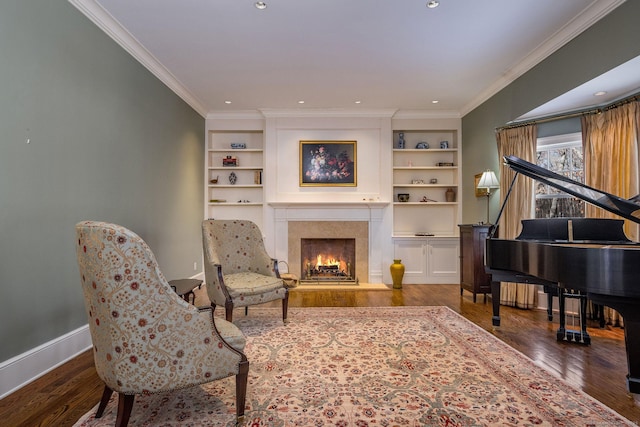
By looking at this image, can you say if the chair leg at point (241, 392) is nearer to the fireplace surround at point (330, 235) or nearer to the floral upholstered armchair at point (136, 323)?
the floral upholstered armchair at point (136, 323)

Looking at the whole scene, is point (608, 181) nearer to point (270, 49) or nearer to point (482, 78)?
point (482, 78)

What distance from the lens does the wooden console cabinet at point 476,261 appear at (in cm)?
437

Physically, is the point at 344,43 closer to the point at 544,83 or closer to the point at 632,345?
the point at 544,83

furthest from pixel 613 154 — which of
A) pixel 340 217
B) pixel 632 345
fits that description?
pixel 340 217

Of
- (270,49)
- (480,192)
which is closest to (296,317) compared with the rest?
(270,49)

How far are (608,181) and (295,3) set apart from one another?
3.50 meters

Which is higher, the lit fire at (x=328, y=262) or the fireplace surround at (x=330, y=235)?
the fireplace surround at (x=330, y=235)

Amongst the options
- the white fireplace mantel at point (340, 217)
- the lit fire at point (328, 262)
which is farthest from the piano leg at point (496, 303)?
the lit fire at point (328, 262)

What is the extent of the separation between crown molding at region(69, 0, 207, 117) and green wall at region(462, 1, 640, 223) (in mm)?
4217

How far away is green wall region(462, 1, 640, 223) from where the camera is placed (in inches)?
104

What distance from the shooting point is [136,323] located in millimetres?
1502

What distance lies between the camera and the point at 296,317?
3650 mm

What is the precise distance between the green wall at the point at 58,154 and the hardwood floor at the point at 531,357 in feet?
1.04

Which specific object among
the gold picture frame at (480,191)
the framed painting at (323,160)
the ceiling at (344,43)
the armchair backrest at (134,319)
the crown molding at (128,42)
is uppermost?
the ceiling at (344,43)
